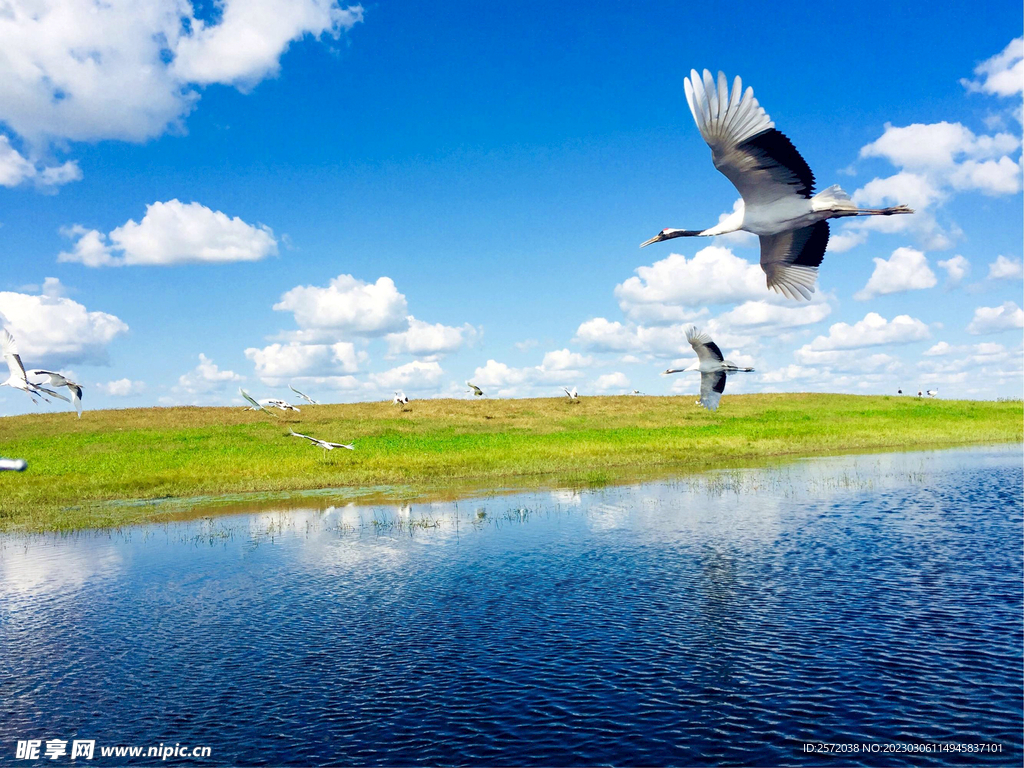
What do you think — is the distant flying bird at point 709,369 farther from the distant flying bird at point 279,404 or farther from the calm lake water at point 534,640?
the distant flying bird at point 279,404

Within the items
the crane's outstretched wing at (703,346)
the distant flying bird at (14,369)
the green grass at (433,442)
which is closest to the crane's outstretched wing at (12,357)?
the distant flying bird at (14,369)

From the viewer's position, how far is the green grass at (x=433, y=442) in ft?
119

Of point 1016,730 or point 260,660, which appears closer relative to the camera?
point 1016,730

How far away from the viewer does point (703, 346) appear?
16.6 metres

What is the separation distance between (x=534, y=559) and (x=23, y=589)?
40.7 feet

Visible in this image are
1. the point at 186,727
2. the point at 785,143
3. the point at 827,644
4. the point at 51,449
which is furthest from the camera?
the point at 51,449

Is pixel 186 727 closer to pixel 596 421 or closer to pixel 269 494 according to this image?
pixel 269 494

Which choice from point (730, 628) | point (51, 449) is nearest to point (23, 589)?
point (730, 628)

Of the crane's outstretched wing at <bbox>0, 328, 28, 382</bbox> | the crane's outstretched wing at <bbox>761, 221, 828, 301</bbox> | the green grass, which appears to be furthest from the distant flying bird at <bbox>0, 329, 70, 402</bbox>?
the crane's outstretched wing at <bbox>761, 221, 828, 301</bbox>

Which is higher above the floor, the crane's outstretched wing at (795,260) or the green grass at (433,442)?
the crane's outstretched wing at (795,260)

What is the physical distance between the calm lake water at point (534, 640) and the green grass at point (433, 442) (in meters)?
11.5

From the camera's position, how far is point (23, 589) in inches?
728

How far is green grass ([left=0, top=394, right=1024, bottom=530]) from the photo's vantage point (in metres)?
36.1

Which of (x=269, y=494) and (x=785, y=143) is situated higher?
(x=785, y=143)
